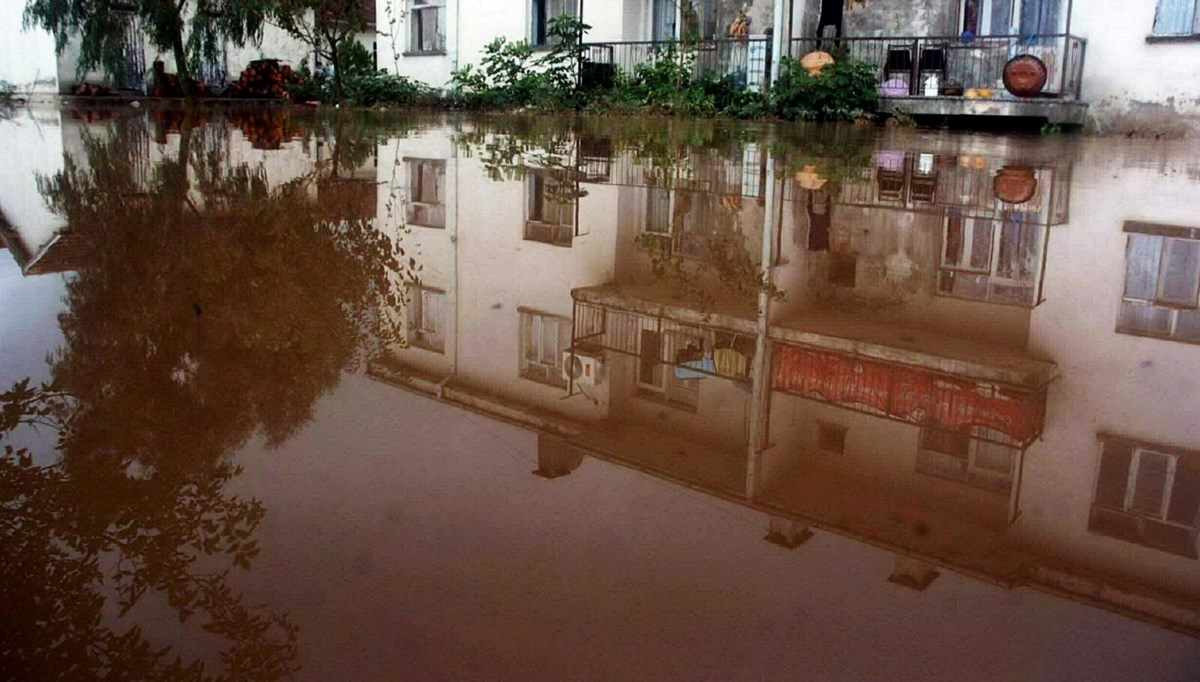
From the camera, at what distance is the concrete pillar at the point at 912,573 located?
1.20m

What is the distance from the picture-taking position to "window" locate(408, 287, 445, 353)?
2230 millimetres

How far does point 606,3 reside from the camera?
1725 centimetres

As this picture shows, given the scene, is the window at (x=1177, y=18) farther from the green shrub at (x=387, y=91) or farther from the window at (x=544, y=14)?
the green shrub at (x=387, y=91)

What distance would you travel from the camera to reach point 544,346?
2.38m

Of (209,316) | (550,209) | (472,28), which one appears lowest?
(209,316)

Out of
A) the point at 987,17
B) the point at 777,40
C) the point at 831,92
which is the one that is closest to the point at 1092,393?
the point at 831,92

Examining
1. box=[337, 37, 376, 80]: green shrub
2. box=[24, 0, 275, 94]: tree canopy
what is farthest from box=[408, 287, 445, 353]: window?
box=[337, 37, 376, 80]: green shrub

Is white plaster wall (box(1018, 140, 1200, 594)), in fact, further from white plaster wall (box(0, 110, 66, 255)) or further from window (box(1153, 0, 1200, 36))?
window (box(1153, 0, 1200, 36))

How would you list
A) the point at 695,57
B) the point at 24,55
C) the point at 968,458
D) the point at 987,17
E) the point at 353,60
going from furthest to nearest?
the point at 353,60, the point at 24,55, the point at 695,57, the point at 987,17, the point at 968,458

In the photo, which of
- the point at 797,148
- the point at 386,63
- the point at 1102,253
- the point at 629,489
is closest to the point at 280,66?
the point at 386,63

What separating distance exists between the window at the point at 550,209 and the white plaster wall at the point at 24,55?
671 inches

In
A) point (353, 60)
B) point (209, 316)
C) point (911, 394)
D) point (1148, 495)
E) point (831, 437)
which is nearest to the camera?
point (1148, 495)

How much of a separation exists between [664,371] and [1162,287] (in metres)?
1.70

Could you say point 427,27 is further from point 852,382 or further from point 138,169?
point 852,382
